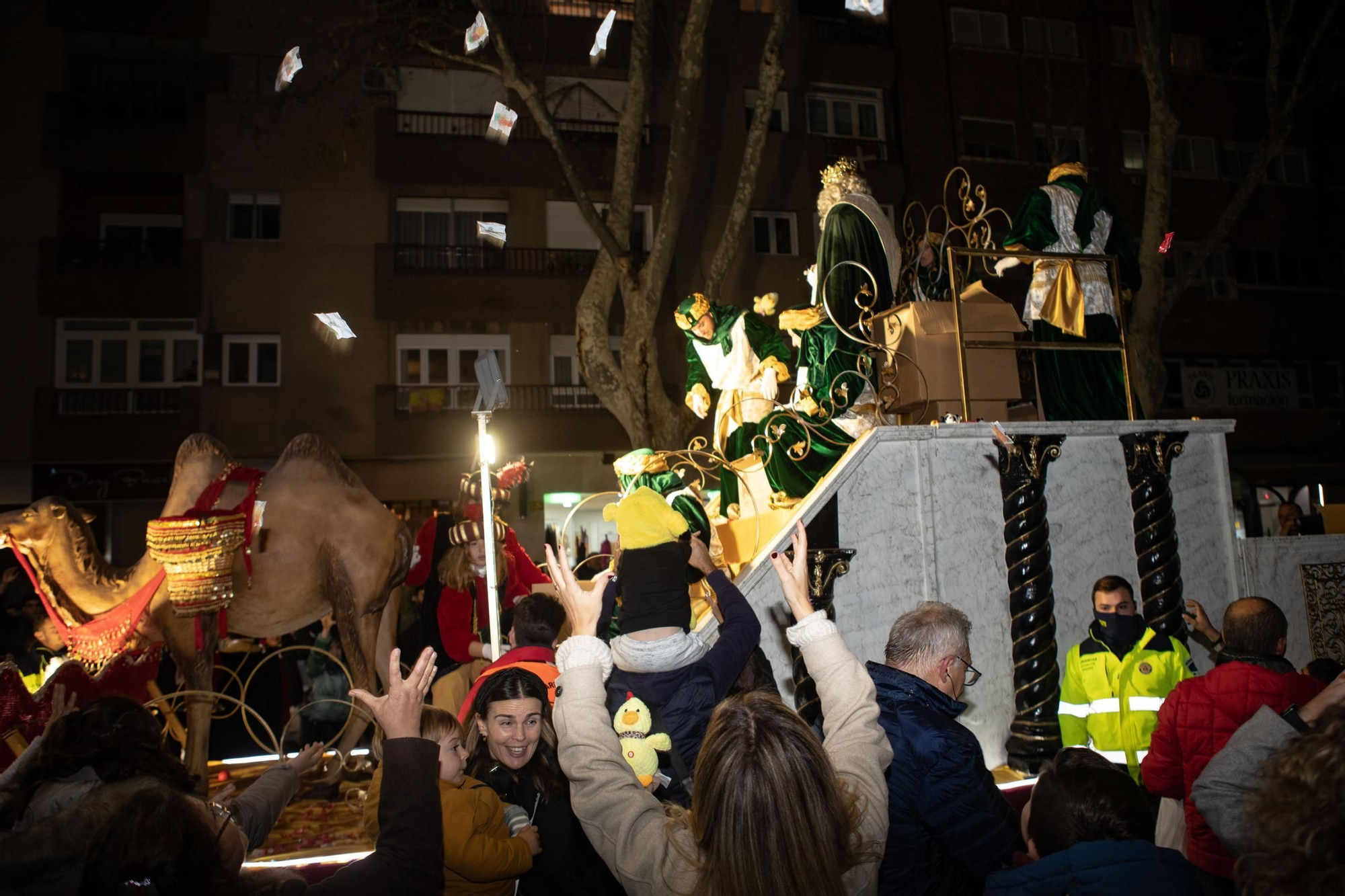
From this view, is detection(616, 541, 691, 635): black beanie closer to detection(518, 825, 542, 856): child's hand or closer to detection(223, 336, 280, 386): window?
detection(518, 825, 542, 856): child's hand

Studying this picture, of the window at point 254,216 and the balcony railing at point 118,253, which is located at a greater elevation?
the window at point 254,216

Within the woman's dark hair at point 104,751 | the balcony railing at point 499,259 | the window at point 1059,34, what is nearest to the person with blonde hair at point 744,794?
the woman's dark hair at point 104,751

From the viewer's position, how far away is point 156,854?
186cm

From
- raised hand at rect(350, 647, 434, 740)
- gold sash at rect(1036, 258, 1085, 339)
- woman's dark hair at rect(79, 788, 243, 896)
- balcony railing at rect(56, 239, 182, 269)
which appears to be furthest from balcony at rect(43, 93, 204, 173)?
woman's dark hair at rect(79, 788, 243, 896)

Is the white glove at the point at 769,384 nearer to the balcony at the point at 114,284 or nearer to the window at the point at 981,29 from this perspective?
the balcony at the point at 114,284

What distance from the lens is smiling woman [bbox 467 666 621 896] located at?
2.83 meters

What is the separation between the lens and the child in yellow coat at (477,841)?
2.62 metres

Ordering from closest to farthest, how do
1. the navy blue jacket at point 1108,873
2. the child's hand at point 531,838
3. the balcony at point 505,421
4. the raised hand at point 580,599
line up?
the navy blue jacket at point 1108,873 → the raised hand at point 580,599 → the child's hand at point 531,838 → the balcony at point 505,421

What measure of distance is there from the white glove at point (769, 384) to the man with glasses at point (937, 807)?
16.8 ft

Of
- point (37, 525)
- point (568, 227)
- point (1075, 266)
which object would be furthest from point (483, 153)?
point (1075, 266)

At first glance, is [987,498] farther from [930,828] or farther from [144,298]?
[144,298]

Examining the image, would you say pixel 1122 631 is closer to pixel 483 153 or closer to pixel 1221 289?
pixel 483 153

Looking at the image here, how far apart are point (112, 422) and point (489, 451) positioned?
663 inches

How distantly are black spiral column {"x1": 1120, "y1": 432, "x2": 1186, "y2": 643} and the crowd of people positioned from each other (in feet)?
9.09
